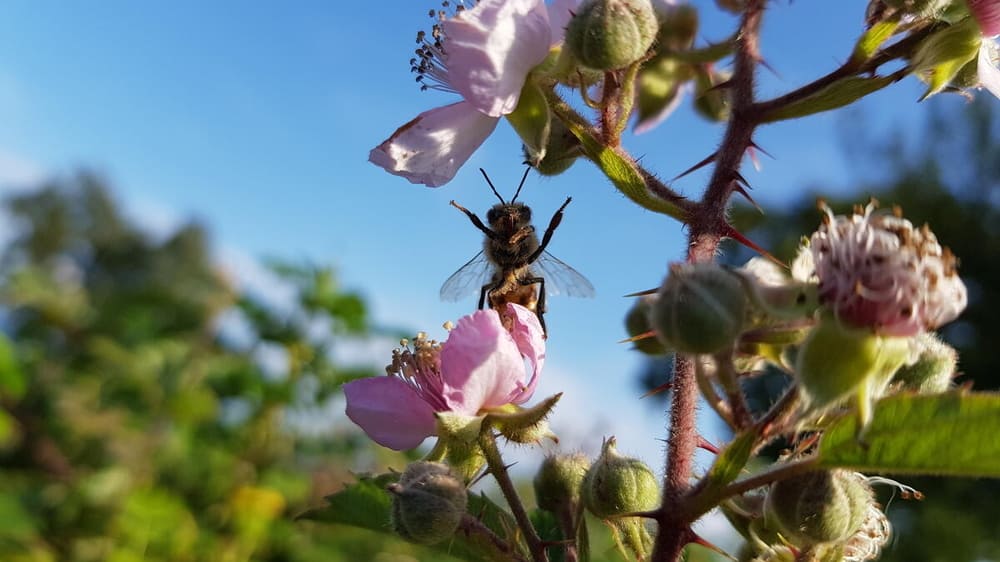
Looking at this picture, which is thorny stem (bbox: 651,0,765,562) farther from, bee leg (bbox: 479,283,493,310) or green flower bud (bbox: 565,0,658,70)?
bee leg (bbox: 479,283,493,310)

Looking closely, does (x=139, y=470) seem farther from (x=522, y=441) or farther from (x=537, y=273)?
(x=522, y=441)

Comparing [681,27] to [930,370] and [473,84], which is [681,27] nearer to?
[473,84]

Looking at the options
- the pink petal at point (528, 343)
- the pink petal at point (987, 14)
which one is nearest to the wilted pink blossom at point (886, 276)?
the pink petal at point (987, 14)

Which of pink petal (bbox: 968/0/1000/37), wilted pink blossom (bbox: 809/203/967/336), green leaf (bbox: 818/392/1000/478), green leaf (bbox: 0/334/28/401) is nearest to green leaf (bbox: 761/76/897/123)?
pink petal (bbox: 968/0/1000/37)

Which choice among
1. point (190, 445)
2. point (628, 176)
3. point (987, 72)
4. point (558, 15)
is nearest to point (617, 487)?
point (628, 176)

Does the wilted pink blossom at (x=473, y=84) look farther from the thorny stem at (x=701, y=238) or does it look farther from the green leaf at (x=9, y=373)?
the green leaf at (x=9, y=373)

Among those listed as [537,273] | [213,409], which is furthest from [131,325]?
[537,273]
